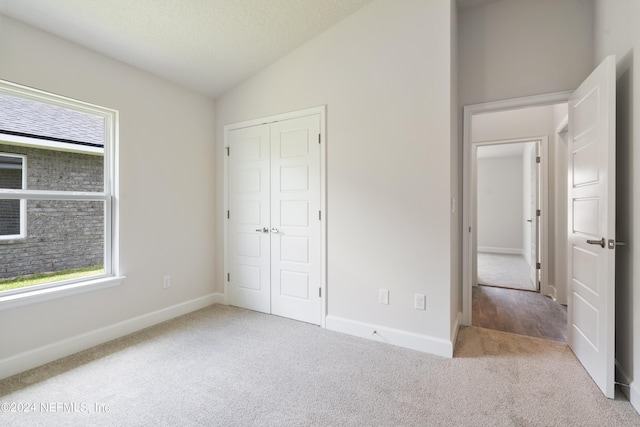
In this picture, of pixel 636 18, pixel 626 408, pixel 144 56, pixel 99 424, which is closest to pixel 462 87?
pixel 636 18

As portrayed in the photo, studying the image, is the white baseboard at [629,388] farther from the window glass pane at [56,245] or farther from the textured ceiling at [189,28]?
the window glass pane at [56,245]

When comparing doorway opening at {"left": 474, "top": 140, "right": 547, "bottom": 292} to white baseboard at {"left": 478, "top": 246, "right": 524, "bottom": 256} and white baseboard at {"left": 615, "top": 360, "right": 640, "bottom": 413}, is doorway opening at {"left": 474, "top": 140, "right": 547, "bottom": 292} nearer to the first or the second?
white baseboard at {"left": 478, "top": 246, "right": 524, "bottom": 256}

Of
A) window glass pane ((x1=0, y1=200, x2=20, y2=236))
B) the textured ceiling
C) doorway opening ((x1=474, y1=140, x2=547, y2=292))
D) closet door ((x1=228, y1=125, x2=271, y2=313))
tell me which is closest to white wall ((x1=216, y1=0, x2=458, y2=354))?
the textured ceiling

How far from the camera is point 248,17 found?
2580 millimetres

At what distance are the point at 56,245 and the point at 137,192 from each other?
0.76m

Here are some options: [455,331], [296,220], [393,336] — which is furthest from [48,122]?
[455,331]

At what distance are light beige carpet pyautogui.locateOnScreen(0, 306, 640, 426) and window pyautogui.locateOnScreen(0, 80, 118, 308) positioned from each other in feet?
2.26

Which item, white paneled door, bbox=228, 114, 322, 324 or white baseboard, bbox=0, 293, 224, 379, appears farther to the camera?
white paneled door, bbox=228, 114, 322, 324

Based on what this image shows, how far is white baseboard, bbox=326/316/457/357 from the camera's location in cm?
244

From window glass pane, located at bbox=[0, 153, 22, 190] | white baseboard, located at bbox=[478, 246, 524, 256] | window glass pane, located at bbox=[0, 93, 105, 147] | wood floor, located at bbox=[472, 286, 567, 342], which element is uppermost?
window glass pane, located at bbox=[0, 93, 105, 147]

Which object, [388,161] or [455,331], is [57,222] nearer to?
[388,161]

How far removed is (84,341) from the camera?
252 centimetres

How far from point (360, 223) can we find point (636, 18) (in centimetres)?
225

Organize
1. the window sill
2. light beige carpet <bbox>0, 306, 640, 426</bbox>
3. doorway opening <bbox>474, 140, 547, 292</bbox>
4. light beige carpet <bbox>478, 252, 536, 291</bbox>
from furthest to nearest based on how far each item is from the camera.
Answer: doorway opening <bbox>474, 140, 547, 292</bbox> → light beige carpet <bbox>478, 252, 536, 291</bbox> → the window sill → light beige carpet <bbox>0, 306, 640, 426</bbox>
